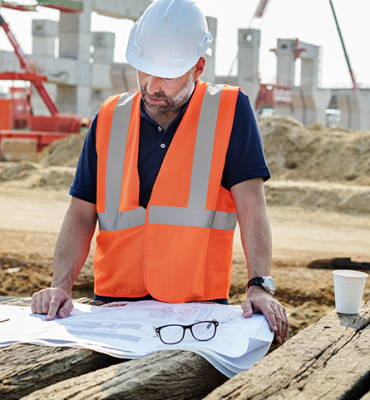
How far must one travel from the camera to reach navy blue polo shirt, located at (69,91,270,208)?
75.9 inches

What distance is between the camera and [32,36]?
34656 millimetres

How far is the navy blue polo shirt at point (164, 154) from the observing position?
6.32 feet

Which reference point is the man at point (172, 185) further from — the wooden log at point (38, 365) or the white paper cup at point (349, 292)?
the wooden log at point (38, 365)

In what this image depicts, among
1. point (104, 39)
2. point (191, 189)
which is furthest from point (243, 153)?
point (104, 39)

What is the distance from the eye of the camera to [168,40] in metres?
1.94

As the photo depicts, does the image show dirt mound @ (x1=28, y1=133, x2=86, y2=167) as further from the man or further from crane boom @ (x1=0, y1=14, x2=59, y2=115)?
the man

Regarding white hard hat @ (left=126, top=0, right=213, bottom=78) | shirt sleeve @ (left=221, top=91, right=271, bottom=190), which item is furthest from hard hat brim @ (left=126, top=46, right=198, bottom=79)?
shirt sleeve @ (left=221, top=91, right=271, bottom=190)

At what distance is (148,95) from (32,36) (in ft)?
117

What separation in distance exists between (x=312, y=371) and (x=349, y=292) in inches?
23.2

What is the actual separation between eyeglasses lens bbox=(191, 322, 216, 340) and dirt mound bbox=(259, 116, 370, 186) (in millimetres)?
11778

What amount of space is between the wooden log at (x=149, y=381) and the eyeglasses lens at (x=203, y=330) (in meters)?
0.13

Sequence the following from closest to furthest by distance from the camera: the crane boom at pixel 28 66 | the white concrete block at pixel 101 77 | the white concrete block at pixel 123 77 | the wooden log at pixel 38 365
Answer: the wooden log at pixel 38 365 → the crane boom at pixel 28 66 → the white concrete block at pixel 123 77 → the white concrete block at pixel 101 77

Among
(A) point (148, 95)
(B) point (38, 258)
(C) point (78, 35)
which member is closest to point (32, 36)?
(C) point (78, 35)

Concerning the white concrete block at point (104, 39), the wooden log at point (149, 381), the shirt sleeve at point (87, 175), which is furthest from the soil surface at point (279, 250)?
the white concrete block at point (104, 39)
